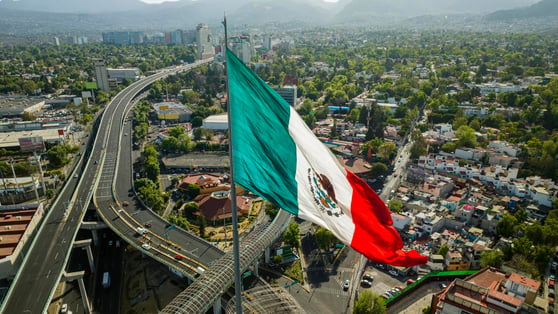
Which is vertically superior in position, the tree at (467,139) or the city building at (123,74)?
the city building at (123,74)

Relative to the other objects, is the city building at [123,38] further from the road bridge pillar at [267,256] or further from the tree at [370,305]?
the tree at [370,305]

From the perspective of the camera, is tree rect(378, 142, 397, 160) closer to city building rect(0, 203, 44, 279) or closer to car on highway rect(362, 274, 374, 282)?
car on highway rect(362, 274, 374, 282)

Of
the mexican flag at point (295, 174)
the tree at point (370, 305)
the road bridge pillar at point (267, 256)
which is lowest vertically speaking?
the road bridge pillar at point (267, 256)

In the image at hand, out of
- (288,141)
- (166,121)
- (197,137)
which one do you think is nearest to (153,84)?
(166,121)

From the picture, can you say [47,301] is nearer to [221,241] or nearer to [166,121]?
[221,241]

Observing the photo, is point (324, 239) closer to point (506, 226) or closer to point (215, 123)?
point (506, 226)

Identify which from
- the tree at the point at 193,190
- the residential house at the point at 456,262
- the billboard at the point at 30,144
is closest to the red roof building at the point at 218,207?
the tree at the point at 193,190

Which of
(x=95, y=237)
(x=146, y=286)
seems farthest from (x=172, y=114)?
(x=146, y=286)

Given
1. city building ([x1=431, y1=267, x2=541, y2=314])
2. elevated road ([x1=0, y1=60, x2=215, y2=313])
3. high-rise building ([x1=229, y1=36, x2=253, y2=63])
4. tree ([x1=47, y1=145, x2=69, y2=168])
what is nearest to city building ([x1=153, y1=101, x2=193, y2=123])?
elevated road ([x1=0, y1=60, x2=215, y2=313])
